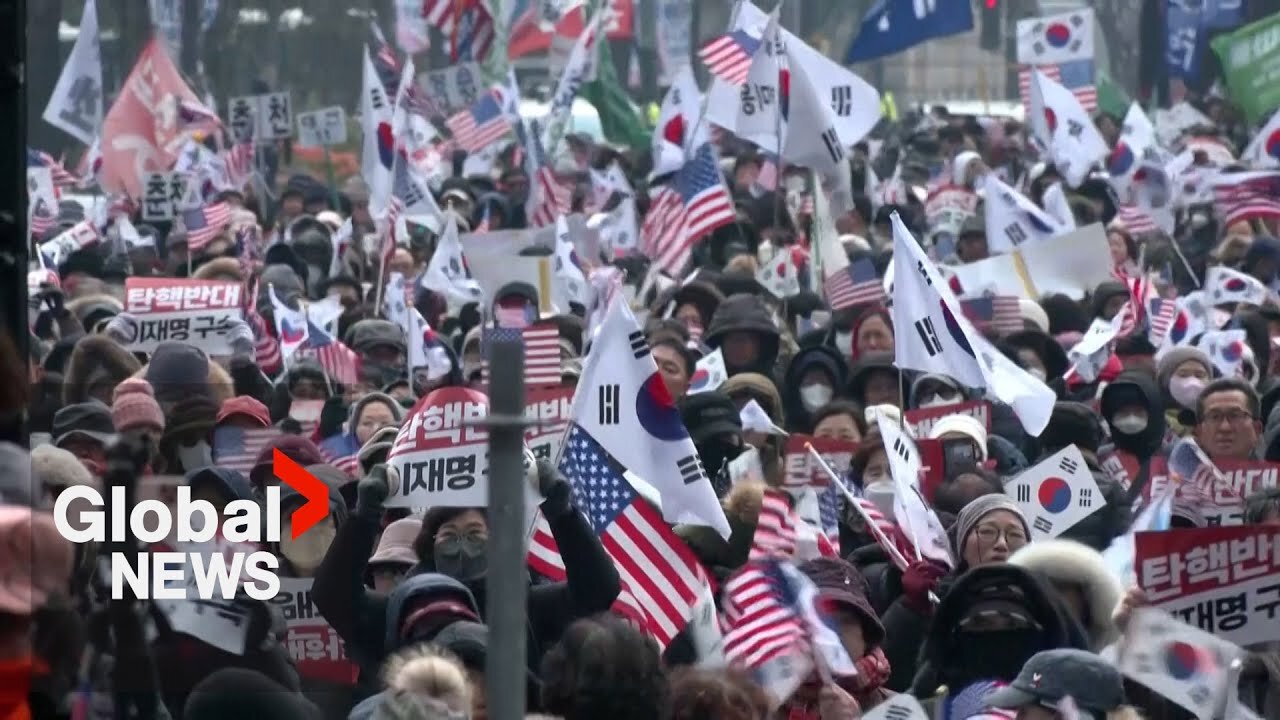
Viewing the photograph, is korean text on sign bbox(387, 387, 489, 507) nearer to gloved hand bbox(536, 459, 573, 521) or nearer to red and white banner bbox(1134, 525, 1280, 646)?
gloved hand bbox(536, 459, 573, 521)

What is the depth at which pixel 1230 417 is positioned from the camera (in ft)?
32.5

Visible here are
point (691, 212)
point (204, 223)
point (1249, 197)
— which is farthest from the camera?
point (204, 223)

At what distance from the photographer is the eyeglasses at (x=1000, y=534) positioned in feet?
24.2

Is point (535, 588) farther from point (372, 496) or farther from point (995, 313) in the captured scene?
point (995, 313)

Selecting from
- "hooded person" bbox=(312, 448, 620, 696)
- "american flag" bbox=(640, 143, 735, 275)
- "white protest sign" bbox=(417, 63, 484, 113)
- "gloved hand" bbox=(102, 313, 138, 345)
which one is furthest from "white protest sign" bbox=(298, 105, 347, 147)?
"hooded person" bbox=(312, 448, 620, 696)

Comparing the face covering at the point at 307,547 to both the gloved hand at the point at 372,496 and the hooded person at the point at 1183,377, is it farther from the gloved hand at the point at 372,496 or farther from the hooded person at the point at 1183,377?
the hooded person at the point at 1183,377

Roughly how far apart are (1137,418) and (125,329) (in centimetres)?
438

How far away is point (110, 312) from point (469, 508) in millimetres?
6976

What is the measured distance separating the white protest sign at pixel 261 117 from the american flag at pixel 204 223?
6.87 meters

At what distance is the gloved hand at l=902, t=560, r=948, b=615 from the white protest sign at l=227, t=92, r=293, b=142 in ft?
63.2

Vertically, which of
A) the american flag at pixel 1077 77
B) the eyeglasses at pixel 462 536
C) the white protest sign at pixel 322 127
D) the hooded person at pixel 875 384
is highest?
the american flag at pixel 1077 77

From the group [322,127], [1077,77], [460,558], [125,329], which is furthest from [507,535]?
[1077,77]

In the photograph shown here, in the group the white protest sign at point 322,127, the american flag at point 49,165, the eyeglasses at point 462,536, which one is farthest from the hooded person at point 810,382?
the white protest sign at point 322,127

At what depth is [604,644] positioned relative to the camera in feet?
16.9
